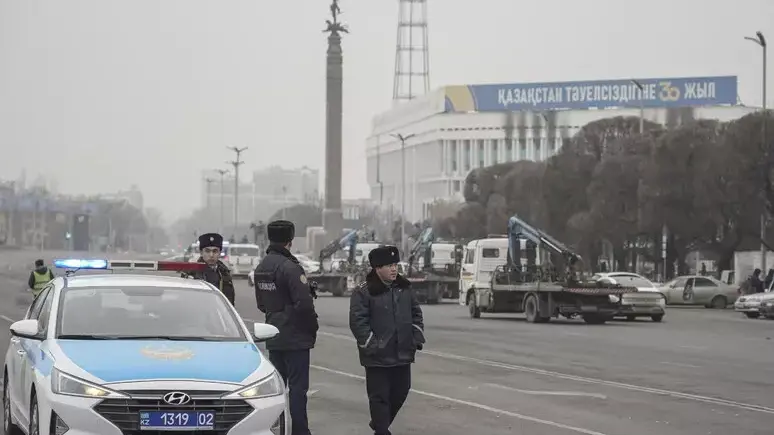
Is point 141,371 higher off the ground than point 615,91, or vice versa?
point 615,91

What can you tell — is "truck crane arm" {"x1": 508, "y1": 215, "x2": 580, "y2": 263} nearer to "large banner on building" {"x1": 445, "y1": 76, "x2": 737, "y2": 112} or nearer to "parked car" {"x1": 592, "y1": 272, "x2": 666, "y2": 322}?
"parked car" {"x1": 592, "y1": 272, "x2": 666, "y2": 322}

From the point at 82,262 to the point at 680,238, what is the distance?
58.4 metres

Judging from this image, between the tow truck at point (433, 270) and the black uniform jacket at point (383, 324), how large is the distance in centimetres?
4340

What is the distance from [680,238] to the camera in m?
68.6

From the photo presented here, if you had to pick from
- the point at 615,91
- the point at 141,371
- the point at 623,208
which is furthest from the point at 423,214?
the point at 141,371

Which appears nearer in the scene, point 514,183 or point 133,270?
point 133,270

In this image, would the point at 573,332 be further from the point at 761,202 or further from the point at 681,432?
the point at 761,202

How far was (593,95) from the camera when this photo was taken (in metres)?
162

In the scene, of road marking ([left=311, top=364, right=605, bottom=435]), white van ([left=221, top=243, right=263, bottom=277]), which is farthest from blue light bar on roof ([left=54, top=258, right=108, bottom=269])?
white van ([left=221, top=243, right=263, bottom=277])

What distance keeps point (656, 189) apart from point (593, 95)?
98.3 m

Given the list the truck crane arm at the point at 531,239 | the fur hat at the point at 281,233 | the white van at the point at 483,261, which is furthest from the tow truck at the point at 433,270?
the fur hat at the point at 281,233

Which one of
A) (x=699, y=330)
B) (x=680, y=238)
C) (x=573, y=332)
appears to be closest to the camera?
(x=573, y=332)

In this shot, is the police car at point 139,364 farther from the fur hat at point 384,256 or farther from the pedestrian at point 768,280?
the pedestrian at point 768,280

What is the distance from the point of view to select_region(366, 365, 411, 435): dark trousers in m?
11.2
